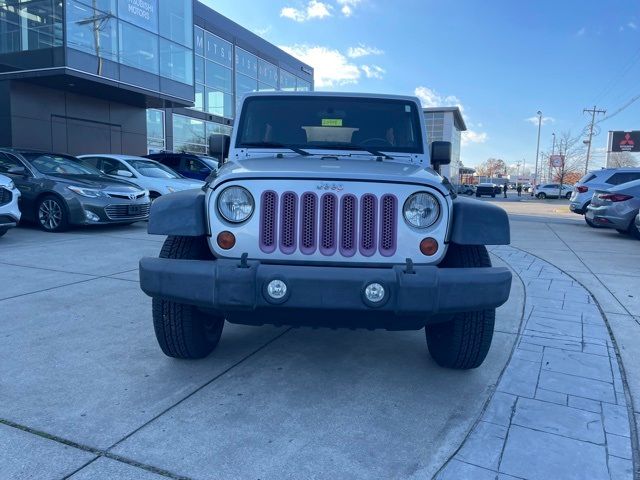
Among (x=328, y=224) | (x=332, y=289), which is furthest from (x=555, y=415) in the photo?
(x=328, y=224)

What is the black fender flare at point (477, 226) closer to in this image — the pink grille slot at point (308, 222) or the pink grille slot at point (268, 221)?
the pink grille slot at point (308, 222)

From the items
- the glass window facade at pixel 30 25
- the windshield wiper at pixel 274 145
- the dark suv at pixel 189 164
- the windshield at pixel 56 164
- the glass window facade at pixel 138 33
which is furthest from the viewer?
the glass window facade at pixel 138 33

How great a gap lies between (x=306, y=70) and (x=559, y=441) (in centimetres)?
4144

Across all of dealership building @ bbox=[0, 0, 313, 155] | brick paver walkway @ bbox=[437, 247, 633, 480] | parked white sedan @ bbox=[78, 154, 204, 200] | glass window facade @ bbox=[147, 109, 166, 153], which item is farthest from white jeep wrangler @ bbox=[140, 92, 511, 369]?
glass window facade @ bbox=[147, 109, 166, 153]

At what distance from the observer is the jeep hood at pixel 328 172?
281 centimetres

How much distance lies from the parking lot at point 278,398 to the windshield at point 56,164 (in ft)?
16.9

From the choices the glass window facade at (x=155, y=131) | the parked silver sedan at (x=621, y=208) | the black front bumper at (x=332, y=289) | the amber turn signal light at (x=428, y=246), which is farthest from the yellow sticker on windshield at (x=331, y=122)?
the glass window facade at (x=155, y=131)

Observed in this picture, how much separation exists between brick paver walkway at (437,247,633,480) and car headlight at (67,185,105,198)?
302 inches

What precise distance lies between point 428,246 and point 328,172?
2.32ft

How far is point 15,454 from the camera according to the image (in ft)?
7.62

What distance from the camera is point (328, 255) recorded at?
9.20 feet

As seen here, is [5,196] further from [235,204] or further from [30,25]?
[30,25]

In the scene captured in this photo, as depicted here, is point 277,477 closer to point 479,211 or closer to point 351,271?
point 351,271

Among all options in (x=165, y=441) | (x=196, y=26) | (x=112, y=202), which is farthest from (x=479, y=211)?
(x=196, y=26)
